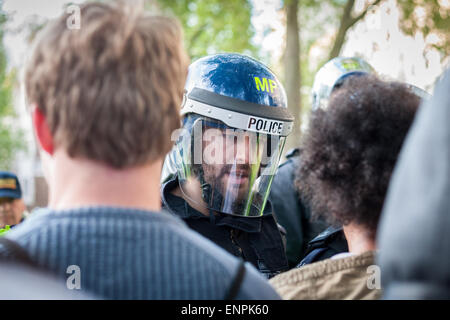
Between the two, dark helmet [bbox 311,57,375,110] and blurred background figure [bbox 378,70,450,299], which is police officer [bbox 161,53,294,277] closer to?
dark helmet [bbox 311,57,375,110]

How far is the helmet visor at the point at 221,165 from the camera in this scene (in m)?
2.62

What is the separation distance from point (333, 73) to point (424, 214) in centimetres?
381

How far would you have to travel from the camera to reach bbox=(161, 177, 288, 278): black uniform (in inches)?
101

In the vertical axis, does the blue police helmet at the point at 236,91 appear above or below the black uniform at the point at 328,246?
above

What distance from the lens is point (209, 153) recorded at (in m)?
2.64

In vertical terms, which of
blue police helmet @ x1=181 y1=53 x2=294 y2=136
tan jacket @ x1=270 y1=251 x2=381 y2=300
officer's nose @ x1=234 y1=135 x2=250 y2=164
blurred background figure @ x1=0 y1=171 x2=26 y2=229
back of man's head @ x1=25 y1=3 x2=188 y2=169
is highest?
back of man's head @ x1=25 y1=3 x2=188 y2=169

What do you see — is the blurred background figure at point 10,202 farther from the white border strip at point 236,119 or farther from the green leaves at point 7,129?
the green leaves at point 7,129

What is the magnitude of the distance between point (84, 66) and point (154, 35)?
0.19 m

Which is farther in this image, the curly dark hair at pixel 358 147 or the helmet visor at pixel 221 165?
the helmet visor at pixel 221 165

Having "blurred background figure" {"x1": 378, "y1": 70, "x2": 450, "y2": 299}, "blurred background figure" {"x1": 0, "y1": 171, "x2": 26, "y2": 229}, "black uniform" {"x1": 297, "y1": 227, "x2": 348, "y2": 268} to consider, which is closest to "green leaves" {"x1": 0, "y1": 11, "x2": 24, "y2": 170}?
"blurred background figure" {"x1": 0, "y1": 171, "x2": 26, "y2": 229}

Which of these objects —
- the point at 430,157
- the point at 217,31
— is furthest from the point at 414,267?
the point at 217,31

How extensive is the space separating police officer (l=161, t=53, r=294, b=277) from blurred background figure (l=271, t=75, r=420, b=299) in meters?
0.94

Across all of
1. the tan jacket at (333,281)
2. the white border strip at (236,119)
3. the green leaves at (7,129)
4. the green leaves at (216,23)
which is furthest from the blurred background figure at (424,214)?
the green leaves at (7,129)

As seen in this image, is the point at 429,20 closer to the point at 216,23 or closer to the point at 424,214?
Answer: the point at 216,23
